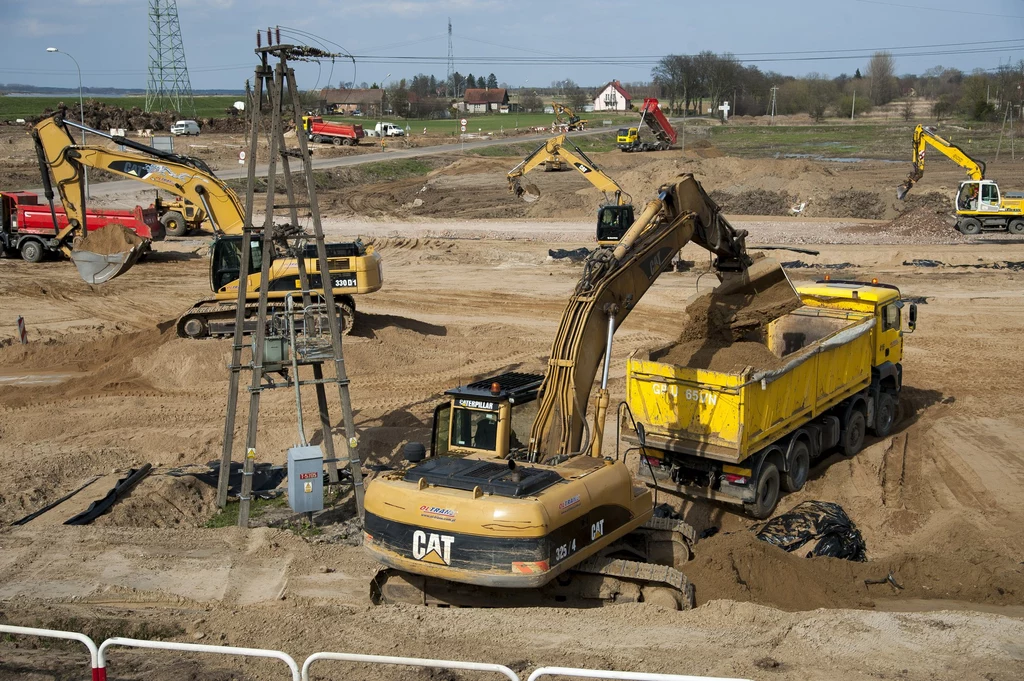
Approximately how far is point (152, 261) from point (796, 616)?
28.7m

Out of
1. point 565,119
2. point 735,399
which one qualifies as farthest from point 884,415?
point 565,119

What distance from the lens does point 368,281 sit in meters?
20.6

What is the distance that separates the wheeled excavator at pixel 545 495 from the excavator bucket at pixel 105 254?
13.7 meters

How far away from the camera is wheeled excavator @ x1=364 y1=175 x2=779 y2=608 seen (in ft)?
29.0

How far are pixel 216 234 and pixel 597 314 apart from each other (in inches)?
550

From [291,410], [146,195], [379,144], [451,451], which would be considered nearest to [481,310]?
[291,410]

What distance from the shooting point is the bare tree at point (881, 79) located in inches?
5271

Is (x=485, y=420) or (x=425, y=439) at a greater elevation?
(x=485, y=420)

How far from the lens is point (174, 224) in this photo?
3756cm

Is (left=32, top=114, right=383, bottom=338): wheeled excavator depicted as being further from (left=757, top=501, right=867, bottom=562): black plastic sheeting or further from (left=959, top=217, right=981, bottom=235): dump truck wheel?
(left=959, top=217, right=981, bottom=235): dump truck wheel

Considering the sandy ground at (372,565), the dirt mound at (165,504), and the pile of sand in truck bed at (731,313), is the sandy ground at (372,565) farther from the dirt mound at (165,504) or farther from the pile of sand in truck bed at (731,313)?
the pile of sand in truck bed at (731,313)

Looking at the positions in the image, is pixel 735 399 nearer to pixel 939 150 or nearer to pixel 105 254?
pixel 105 254

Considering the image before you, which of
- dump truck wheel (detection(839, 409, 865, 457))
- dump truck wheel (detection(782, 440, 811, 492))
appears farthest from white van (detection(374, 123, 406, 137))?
dump truck wheel (detection(782, 440, 811, 492))

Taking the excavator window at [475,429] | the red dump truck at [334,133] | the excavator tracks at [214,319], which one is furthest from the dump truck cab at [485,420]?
the red dump truck at [334,133]
